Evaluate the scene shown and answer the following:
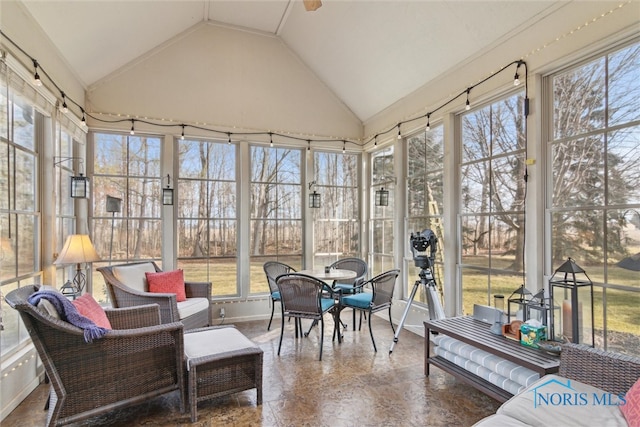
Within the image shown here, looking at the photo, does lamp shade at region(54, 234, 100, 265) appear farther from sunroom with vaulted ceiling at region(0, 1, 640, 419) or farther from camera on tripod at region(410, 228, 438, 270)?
camera on tripod at region(410, 228, 438, 270)

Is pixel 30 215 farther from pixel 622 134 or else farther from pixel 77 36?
pixel 622 134

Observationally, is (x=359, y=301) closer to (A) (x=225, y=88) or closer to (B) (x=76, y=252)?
(B) (x=76, y=252)

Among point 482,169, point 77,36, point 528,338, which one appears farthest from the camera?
point 482,169

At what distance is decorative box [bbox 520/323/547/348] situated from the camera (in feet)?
7.71

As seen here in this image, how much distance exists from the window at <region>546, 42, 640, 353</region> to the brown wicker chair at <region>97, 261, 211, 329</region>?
3506mm

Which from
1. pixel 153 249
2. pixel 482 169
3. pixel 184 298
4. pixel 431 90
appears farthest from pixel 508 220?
pixel 153 249

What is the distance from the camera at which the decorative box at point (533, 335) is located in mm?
2350

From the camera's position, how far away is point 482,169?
355 cm

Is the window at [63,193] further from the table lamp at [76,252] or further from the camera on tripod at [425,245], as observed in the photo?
the camera on tripod at [425,245]

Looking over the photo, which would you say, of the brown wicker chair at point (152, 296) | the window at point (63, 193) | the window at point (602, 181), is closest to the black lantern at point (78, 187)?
the window at point (63, 193)

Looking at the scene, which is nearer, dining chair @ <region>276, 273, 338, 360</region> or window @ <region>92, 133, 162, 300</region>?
dining chair @ <region>276, 273, 338, 360</region>

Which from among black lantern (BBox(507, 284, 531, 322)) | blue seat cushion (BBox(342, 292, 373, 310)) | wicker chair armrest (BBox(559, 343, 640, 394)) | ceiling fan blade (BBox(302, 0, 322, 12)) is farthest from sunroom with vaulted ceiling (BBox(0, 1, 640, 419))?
ceiling fan blade (BBox(302, 0, 322, 12))

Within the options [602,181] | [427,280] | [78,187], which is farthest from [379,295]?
[78,187]

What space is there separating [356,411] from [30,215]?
10.0ft
